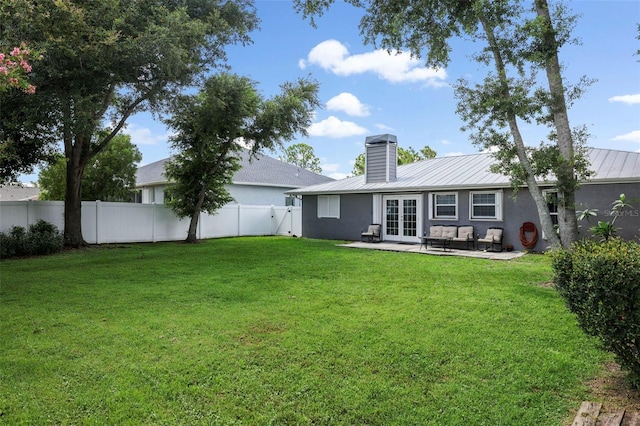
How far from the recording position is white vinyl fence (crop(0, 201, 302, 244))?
12945 millimetres

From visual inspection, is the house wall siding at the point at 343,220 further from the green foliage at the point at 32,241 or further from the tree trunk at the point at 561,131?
the green foliage at the point at 32,241

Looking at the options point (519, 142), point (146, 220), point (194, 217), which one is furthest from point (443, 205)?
point (146, 220)

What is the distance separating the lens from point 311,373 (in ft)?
11.7

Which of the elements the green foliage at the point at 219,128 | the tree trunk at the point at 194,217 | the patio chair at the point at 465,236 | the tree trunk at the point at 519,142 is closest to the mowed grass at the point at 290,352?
the tree trunk at the point at 519,142

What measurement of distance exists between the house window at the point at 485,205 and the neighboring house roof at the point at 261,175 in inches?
457

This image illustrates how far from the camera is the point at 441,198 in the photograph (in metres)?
14.4

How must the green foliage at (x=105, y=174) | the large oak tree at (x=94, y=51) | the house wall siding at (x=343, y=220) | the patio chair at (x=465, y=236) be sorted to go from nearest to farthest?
1. the large oak tree at (x=94, y=51)
2. the patio chair at (x=465, y=236)
3. the house wall siding at (x=343, y=220)
4. the green foliage at (x=105, y=174)

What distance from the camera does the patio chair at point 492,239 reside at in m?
12.5

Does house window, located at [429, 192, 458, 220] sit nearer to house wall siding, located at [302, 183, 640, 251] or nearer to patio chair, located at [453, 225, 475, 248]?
house wall siding, located at [302, 183, 640, 251]

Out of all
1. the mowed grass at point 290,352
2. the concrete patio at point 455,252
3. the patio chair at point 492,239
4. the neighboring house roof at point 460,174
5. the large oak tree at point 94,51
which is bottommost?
the mowed grass at point 290,352

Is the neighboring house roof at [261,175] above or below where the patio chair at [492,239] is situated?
above

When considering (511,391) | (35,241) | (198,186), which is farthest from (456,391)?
(198,186)

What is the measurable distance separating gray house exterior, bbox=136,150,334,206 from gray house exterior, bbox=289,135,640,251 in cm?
422

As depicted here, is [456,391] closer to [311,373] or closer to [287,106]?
[311,373]
